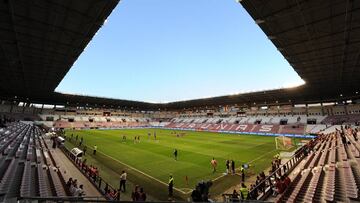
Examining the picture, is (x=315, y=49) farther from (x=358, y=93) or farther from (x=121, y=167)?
(x=358, y=93)

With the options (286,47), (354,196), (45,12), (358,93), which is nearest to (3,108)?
(45,12)

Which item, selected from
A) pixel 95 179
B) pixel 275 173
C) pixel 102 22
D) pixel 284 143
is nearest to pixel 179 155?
pixel 95 179

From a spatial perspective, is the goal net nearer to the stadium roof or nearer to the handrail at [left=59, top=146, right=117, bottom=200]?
the stadium roof

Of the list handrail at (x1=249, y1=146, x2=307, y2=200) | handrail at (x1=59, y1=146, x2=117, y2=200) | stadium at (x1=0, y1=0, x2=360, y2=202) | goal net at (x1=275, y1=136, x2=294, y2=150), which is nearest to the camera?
stadium at (x1=0, y1=0, x2=360, y2=202)

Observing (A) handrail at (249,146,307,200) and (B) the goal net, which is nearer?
(A) handrail at (249,146,307,200)

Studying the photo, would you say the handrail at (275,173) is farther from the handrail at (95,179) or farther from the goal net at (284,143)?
the goal net at (284,143)

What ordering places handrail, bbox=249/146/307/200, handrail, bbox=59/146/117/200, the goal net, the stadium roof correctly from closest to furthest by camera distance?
handrail, bbox=249/146/307/200
the stadium roof
handrail, bbox=59/146/117/200
the goal net

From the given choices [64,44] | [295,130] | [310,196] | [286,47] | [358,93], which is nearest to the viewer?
[310,196]

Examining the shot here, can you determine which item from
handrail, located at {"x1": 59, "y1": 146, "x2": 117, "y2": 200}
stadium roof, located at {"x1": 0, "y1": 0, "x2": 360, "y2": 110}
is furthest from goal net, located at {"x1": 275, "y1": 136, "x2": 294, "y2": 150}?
handrail, located at {"x1": 59, "y1": 146, "x2": 117, "y2": 200}

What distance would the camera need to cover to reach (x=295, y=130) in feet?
174

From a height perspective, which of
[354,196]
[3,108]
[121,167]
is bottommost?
[121,167]

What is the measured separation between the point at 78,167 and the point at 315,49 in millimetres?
25039

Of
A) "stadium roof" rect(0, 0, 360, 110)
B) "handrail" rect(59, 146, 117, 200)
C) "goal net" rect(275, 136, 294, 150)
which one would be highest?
"stadium roof" rect(0, 0, 360, 110)

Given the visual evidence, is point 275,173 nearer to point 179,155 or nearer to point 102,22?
point 179,155
